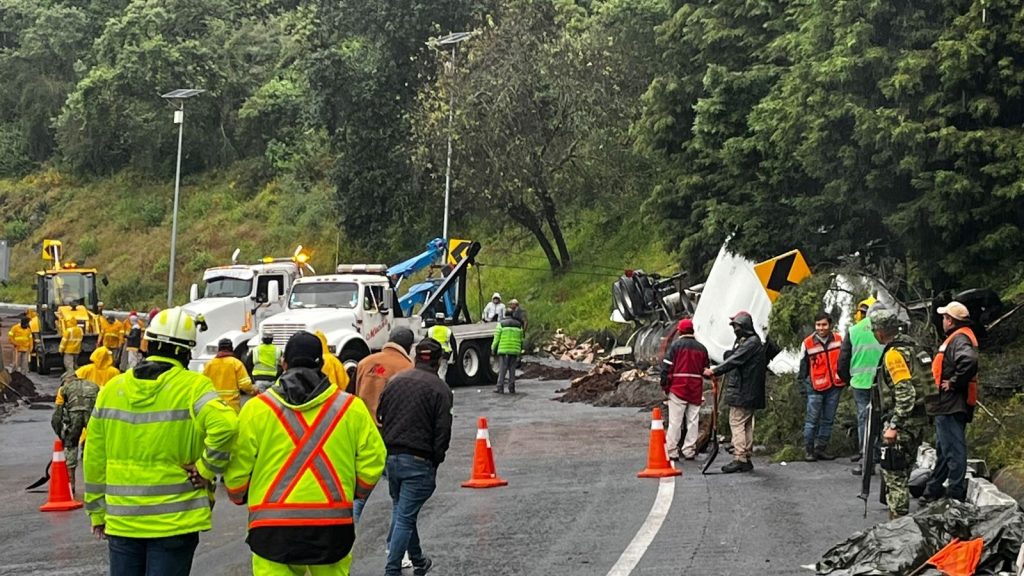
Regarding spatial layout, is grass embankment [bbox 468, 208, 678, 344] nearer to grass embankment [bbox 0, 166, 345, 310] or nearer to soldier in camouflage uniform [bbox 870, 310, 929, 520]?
grass embankment [bbox 0, 166, 345, 310]

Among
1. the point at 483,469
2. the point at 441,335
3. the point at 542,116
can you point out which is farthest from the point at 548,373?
the point at 483,469

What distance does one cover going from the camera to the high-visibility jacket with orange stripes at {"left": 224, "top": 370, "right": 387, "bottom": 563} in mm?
6227

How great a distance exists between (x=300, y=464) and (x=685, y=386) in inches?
Result: 417

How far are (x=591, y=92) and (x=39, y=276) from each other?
60.4 feet

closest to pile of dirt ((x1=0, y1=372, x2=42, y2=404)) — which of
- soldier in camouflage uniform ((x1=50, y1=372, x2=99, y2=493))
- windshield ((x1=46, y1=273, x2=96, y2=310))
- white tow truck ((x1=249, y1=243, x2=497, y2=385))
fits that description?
white tow truck ((x1=249, y1=243, x2=497, y2=385))

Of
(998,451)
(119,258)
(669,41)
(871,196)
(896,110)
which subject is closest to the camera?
(998,451)

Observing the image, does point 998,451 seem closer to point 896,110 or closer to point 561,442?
point 561,442

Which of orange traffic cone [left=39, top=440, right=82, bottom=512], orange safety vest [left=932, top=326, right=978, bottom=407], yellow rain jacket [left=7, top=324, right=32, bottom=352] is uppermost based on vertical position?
orange safety vest [left=932, top=326, right=978, bottom=407]

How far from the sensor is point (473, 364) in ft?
107

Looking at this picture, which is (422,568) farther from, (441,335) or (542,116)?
(542,116)

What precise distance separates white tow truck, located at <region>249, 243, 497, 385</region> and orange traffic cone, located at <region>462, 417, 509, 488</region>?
10.2 meters

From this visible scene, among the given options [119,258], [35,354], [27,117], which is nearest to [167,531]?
[35,354]

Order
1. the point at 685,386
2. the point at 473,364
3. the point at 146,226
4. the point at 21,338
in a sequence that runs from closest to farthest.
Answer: the point at 685,386 → the point at 473,364 → the point at 21,338 → the point at 146,226

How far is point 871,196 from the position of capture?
2378cm
